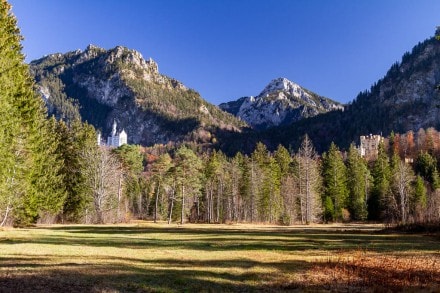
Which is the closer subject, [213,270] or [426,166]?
[213,270]

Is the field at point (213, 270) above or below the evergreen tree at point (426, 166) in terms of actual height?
below

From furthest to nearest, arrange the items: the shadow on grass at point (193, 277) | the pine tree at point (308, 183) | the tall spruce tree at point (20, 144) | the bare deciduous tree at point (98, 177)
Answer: the pine tree at point (308, 183)
the bare deciduous tree at point (98, 177)
the tall spruce tree at point (20, 144)
the shadow on grass at point (193, 277)

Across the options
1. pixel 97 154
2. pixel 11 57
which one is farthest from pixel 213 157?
pixel 11 57

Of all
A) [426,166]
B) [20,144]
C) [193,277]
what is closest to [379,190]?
[426,166]

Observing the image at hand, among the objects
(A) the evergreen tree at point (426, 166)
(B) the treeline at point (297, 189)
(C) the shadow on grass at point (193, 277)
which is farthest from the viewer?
(A) the evergreen tree at point (426, 166)

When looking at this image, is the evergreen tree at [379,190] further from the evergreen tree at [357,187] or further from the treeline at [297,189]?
the evergreen tree at [357,187]

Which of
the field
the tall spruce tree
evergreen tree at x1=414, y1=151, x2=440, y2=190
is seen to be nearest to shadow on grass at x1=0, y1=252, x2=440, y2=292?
the field

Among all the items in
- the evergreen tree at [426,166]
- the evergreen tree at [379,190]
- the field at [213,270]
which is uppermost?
the evergreen tree at [426,166]

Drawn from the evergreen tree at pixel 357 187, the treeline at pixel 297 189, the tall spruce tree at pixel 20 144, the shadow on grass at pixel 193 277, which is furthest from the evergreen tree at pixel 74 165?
the evergreen tree at pixel 357 187

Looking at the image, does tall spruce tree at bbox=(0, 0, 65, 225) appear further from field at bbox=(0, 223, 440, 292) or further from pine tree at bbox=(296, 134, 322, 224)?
pine tree at bbox=(296, 134, 322, 224)

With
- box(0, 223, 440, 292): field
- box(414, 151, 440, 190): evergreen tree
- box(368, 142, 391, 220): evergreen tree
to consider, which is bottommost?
box(0, 223, 440, 292): field

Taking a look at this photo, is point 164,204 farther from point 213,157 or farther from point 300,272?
point 300,272

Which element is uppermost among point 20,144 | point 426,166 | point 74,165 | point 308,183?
point 426,166

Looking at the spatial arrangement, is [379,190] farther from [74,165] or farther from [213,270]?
[213,270]
